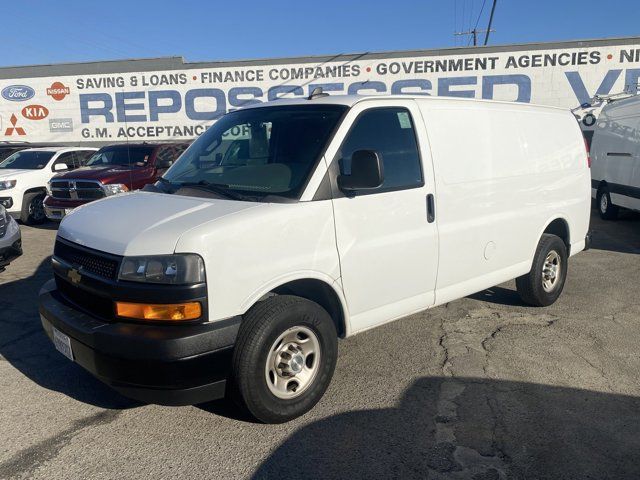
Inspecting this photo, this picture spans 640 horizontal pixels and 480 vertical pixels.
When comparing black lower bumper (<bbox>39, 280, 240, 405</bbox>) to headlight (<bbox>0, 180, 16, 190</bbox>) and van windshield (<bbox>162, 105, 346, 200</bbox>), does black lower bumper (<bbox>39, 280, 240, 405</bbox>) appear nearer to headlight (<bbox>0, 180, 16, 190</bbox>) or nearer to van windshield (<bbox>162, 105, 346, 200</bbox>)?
van windshield (<bbox>162, 105, 346, 200</bbox>)

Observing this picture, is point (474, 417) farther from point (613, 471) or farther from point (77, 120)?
point (77, 120)

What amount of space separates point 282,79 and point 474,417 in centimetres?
1706

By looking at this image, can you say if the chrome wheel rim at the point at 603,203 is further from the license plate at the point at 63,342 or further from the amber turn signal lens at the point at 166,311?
the license plate at the point at 63,342

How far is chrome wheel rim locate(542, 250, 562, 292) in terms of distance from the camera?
5.58 m

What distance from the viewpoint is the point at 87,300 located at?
132 inches

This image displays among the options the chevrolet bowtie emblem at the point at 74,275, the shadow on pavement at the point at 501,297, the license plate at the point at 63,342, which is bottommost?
the shadow on pavement at the point at 501,297

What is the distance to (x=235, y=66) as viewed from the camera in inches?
753

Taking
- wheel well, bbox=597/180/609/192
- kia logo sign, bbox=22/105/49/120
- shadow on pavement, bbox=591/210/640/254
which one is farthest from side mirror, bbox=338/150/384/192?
kia logo sign, bbox=22/105/49/120

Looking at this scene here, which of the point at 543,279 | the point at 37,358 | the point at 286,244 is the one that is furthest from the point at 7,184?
the point at 543,279

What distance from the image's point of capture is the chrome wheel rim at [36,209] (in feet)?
37.7

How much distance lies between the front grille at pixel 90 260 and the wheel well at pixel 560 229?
4419 millimetres

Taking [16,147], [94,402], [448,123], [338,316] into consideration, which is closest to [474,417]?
[338,316]

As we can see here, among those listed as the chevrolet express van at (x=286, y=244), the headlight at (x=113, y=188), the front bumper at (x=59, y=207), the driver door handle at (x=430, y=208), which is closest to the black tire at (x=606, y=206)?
the chevrolet express van at (x=286, y=244)

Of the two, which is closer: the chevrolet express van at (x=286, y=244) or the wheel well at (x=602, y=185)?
the chevrolet express van at (x=286, y=244)
